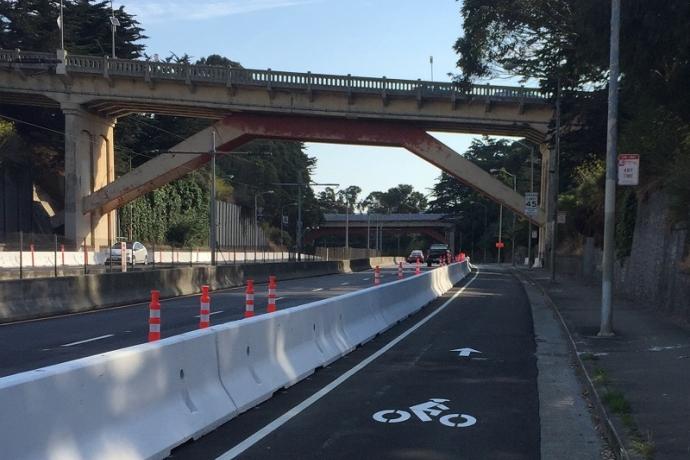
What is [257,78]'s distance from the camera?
52125 millimetres

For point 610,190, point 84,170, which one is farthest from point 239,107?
point 610,190

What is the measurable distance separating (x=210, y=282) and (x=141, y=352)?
26690mm

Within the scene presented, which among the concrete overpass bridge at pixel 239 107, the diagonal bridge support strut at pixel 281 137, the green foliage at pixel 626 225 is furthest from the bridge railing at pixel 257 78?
the green foliage at pixel 626 225

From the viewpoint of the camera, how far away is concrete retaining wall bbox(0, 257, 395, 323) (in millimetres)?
19641

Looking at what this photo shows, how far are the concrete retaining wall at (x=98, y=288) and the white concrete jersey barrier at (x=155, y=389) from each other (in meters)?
10.5

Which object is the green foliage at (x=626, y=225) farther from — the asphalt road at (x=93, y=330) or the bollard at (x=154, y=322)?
the bollard at (x=154, y=322)

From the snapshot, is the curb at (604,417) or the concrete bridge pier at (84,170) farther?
the concrete bridge pier at (84,170)

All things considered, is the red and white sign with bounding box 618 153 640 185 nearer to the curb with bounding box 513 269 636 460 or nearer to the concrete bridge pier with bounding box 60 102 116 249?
the curb with bounding box 513 269 636 460

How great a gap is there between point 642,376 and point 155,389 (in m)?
7.03

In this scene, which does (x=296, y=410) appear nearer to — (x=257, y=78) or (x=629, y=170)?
(x=629, y=170)

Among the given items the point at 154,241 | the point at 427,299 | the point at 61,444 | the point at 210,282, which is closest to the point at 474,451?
the point at 61,444

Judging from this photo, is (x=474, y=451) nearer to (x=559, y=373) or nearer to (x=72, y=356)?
(x=559, y=373)

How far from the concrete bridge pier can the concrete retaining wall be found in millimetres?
20608

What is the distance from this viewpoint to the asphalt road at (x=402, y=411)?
7320mm
